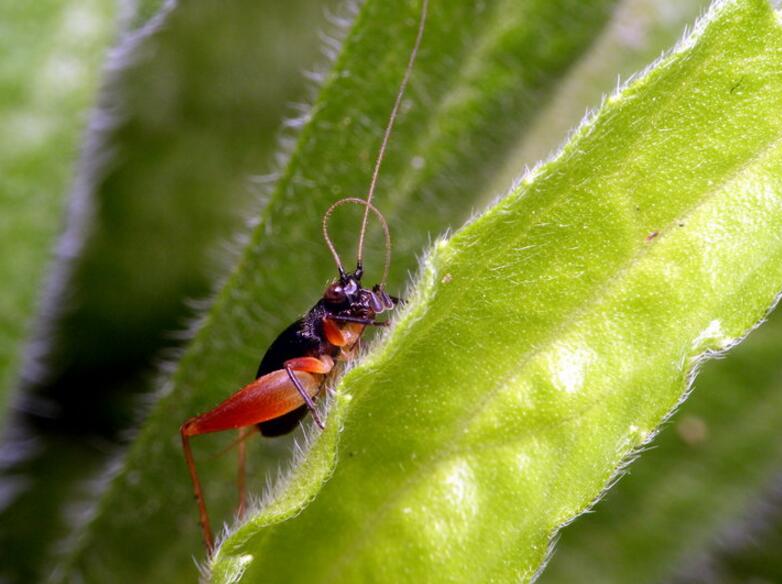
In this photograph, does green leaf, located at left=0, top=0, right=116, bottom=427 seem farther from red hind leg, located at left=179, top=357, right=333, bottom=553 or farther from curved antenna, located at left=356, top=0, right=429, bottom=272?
curved antenna, located at left=356, top=0, right=429, bottom=272

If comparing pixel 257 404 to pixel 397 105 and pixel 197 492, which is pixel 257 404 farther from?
pixel 397 105

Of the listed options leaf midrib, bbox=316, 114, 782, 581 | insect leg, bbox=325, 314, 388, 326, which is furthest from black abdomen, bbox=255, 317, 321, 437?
leaf midrib, bbox=316, 114, 782, 581

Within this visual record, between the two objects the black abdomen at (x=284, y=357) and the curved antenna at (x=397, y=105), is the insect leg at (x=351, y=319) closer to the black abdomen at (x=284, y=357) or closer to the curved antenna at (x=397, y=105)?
the black abdomen at (x=284, y=357)

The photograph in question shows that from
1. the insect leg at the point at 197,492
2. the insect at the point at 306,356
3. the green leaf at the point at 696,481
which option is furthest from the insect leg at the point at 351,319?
the green leaf at the point at 696,481

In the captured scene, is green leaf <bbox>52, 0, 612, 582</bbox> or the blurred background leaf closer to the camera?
green leaf <bbox>52, 0, 612, 582</bbox>

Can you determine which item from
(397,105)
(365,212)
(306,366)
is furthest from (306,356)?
(397,105)

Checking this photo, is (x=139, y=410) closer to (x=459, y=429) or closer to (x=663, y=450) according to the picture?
(x=459, y=429)

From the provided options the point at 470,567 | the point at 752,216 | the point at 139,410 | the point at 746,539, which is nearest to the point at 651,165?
the point at 752,216

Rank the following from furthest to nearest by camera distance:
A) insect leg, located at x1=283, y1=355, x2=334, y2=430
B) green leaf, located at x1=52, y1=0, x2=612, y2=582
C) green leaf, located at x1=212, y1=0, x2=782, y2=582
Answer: insect leg, located at x1=283, y1=355, x2=334, y2=430 → green leaf, located at x1=52, y1=0, x2=612, y2=582 → green leaf, located at x1=212, y1=0, x2=782, y2=582
